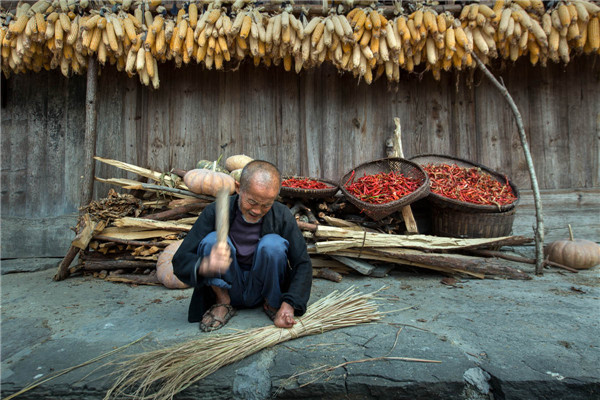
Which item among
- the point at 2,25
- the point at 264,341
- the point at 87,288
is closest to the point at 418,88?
the point at 264,341

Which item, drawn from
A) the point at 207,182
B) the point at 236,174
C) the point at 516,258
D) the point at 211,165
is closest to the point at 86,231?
the point at 207,182

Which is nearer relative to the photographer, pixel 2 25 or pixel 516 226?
pixel 2 25

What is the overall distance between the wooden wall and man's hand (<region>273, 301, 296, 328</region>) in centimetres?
297

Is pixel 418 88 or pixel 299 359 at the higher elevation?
pixel 418 88

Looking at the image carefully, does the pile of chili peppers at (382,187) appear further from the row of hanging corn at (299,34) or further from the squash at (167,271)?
the squash at (167,271)

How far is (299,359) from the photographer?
2.05 m

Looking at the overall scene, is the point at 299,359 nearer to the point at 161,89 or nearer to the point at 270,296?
the point at 270,296

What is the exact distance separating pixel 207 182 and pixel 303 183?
3.50ft

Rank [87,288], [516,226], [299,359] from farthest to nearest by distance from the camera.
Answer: [516,226]
[87,288]
[299,359]

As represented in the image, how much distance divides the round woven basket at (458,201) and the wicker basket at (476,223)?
68 millimetres

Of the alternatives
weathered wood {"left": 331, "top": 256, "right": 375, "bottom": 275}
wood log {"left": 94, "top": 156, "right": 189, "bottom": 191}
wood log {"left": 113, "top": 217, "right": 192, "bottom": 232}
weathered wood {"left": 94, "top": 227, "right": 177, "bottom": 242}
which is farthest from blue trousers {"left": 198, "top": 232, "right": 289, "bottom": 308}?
wood log {"left": 94, "top": 156, "right": 189, "bottom": 191}

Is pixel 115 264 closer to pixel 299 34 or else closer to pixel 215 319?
pixel 215 319

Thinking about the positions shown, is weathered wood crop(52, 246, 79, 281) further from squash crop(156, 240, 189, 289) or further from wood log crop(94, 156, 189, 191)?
wood log crop(94, 156, 189, 191)

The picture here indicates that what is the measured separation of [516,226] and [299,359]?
164 inches
